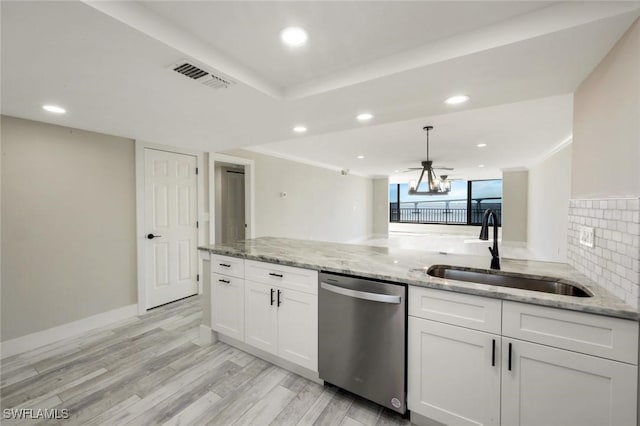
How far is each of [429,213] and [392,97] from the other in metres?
11.2

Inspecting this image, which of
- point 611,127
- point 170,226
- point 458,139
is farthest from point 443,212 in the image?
point 611,127

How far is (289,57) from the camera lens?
1.73 m

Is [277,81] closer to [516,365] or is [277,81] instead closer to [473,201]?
[516,365]

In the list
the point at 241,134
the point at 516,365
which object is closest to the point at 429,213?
the point at 241,134

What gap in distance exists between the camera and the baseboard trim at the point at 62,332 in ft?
8.12

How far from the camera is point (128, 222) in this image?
3.33 metres

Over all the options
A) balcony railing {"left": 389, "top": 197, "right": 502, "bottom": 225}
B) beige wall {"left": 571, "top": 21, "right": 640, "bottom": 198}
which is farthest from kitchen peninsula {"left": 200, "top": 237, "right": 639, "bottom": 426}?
balcony railing {"left": 389, "top": 197, "right": 502, "bottom": 225}

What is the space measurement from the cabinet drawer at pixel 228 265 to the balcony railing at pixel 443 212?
36.0ft

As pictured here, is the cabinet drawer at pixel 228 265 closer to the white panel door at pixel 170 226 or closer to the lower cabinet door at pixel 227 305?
the lower cabinet door at pixel 227 305

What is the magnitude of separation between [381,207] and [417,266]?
28.0 feet

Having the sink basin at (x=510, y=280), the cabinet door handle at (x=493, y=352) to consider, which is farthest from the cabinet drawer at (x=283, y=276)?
the cabinet door handle at (x=493, y=352)

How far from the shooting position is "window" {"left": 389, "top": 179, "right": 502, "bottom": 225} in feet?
36.0

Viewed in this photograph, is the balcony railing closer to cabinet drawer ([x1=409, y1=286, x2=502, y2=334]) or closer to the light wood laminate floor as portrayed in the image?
cabinet drawer ([x1=409, y1=286, x2=502, y2=334])

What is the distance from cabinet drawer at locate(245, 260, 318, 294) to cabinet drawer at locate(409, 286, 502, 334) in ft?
2.36
